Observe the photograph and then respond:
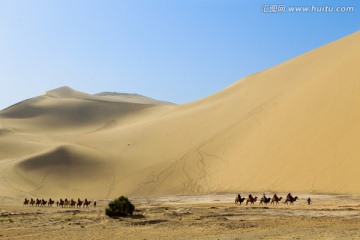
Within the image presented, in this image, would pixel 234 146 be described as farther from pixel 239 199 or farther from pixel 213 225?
pixel 213 225

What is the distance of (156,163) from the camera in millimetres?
46562

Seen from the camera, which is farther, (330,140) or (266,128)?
(266,128)

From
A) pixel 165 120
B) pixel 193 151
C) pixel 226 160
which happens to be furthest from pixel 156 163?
pixel 165 120

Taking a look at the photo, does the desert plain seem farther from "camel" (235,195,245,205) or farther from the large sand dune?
"camel" (235,195,245,205)

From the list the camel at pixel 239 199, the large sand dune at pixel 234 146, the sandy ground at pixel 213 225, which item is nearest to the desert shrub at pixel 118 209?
the sandy ground at pixel 213 225

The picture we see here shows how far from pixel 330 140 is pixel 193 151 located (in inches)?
589

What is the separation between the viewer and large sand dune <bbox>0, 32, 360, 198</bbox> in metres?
34.5

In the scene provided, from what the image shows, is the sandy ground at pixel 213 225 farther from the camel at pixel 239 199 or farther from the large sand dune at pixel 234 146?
the large sand dune at pixel 234 146

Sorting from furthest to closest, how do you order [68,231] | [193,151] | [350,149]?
1. [193,151]
2. [350,149]
3. [68,231]

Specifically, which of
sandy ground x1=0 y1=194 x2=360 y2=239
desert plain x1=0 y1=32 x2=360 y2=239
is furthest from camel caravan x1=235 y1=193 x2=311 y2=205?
sandy ground x1=0 y1=194 x2=360 y2=239

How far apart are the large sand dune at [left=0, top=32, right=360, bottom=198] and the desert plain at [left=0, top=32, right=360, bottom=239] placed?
Answer: 13 cm

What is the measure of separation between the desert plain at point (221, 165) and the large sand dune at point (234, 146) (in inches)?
5.1

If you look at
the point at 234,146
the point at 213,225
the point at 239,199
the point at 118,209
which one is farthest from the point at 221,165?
the point at 213,225

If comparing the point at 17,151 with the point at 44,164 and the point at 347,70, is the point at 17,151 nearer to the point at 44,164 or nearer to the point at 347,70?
the point at 44,164
